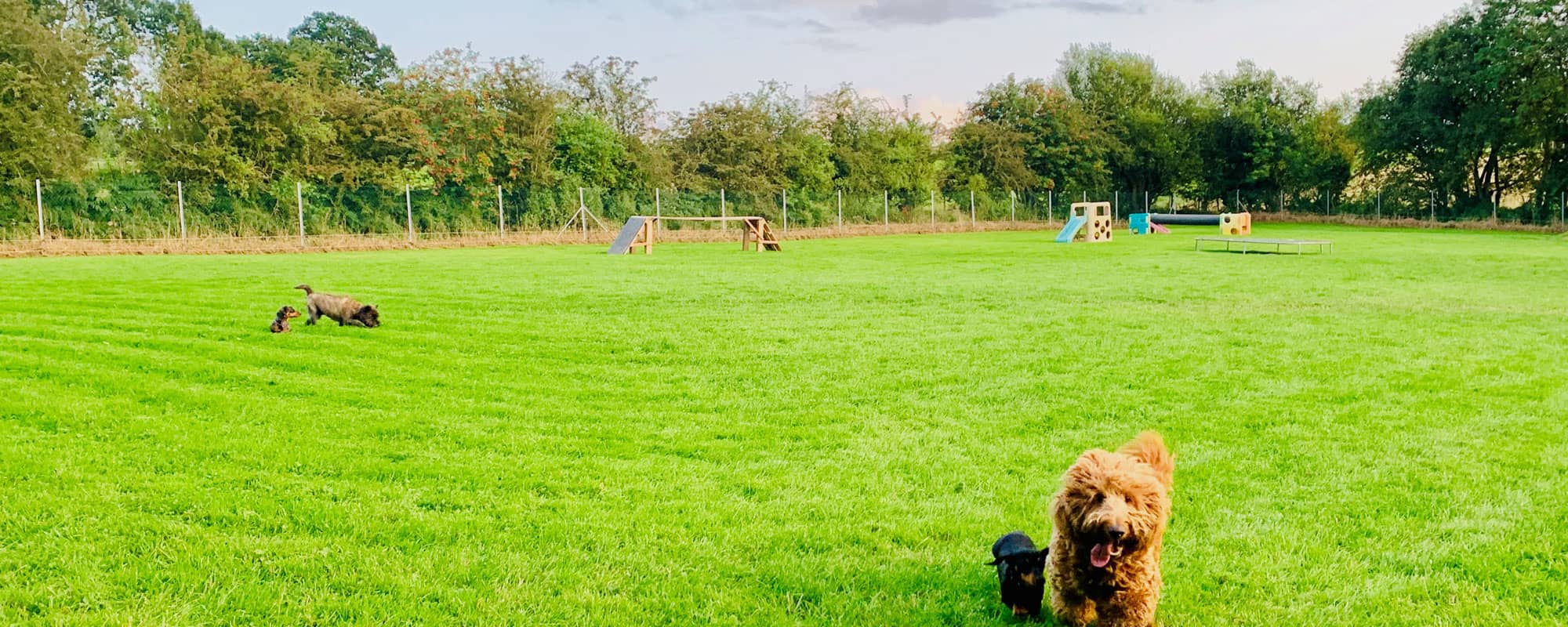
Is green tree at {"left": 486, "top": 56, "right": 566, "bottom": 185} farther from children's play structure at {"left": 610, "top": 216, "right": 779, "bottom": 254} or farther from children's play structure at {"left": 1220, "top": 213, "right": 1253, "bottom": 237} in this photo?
children's play structure at {"left": 1220, "top": 213, "right": 1253, "bottom": 237}

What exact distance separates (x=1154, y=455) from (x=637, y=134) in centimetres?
3365

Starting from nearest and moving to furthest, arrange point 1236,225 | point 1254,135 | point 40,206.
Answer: point 40,206
point 1236,225
point 1254,135

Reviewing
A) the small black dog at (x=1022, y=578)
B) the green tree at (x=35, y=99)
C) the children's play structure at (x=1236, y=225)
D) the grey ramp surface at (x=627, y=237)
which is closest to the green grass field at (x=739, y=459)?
the small black dog at (x=1022, y=578)

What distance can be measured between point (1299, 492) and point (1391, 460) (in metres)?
0.85

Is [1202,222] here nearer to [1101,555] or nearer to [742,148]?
[742,148]

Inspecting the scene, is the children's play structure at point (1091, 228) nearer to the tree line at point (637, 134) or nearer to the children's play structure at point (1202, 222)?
the children's play structure at point (1202, 222)

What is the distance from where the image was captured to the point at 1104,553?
258 centimetres

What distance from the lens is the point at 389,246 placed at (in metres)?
23.4

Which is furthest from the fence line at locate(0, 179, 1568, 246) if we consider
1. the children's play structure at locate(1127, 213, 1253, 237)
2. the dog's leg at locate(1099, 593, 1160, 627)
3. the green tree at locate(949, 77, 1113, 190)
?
the dog's leg at locate(1099, 593, 1160, 627)

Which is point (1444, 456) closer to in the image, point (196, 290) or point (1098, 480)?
point (1098, 480)

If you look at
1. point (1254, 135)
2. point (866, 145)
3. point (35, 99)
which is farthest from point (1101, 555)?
point (1254, 135)

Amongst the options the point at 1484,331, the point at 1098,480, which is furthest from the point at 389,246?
the point at 1098,480

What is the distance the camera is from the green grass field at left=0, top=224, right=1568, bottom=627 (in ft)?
9.91

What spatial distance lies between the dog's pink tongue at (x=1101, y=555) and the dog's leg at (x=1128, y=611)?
0.17 metres
